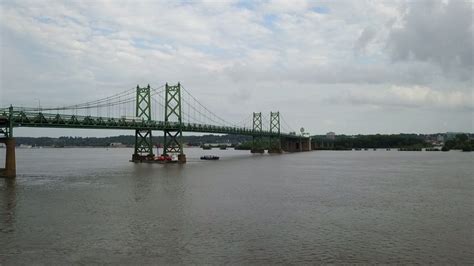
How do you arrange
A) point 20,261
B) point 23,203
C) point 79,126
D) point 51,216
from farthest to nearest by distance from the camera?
point 79,126
point 23,203
point 51,216
point 20,261

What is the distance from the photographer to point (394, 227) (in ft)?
81.6

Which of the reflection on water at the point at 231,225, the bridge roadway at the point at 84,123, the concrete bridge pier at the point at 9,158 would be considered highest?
the bridge roadway at the point at 84,123

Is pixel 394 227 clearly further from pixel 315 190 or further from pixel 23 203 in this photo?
pixel 23 203

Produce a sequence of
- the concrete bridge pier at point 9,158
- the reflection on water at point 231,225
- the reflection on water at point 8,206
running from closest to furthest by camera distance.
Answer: the reflection on water at point 231,225
the reflection on water at point 8,206
the concrete bridge pier at point 9,158

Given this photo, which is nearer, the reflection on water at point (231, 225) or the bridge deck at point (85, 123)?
the reflection on water at point (231, 225)

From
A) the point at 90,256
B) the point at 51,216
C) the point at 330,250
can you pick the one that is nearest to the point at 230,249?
the point at 330,250

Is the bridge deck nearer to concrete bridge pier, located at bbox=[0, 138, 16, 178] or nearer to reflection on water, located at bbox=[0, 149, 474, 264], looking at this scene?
concrete bridge pier, located at bbox=[0, 138, 16, 178]

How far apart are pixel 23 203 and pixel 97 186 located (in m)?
12.5

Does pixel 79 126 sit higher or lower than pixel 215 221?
higher

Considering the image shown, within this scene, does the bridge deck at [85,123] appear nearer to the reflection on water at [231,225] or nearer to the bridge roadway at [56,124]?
the bridge roadway at [56,124]

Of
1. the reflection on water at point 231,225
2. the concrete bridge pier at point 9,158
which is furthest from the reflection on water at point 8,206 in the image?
the concrete bridge pier at point 9,158

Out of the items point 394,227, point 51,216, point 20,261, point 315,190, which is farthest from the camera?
point 315,190

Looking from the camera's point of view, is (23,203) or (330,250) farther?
(23,203)

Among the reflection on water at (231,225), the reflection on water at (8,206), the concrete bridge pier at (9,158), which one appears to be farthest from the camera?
the concrete bridge pier at (9,158)
